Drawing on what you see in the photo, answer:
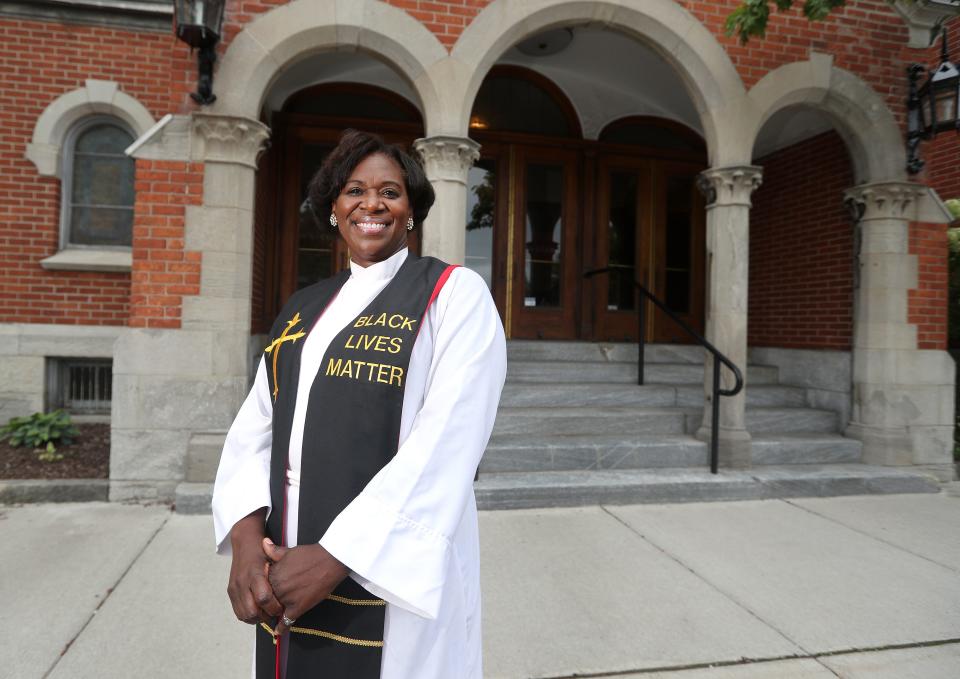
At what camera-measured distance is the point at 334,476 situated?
4.05 ft

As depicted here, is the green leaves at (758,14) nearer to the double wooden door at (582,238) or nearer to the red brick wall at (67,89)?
the red brick wall at (67,89)

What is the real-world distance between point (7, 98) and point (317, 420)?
7.24 m

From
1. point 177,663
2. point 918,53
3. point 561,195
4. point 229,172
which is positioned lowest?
point 177,663

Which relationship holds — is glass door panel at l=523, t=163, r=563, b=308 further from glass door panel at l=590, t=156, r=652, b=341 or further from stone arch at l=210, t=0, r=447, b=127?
stone arch at l=210, t=0, r=447, b=127

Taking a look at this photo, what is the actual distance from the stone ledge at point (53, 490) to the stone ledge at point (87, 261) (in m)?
2.55

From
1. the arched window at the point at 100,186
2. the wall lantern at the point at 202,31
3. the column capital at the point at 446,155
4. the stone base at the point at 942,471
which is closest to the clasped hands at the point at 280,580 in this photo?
the column capital at the point at 446,155

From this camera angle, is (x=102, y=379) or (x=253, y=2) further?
(x=102, y=379)

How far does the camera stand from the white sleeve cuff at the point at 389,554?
1117 mm

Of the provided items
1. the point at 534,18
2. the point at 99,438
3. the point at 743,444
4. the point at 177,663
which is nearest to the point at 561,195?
the point at 534,18

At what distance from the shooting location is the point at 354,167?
1469 mm

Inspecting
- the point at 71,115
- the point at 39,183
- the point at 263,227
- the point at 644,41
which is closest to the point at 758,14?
the point at 644,41

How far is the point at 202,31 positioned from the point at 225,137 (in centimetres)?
71

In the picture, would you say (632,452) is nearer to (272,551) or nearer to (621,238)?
(621,238)

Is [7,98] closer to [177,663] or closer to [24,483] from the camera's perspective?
[24,483]
